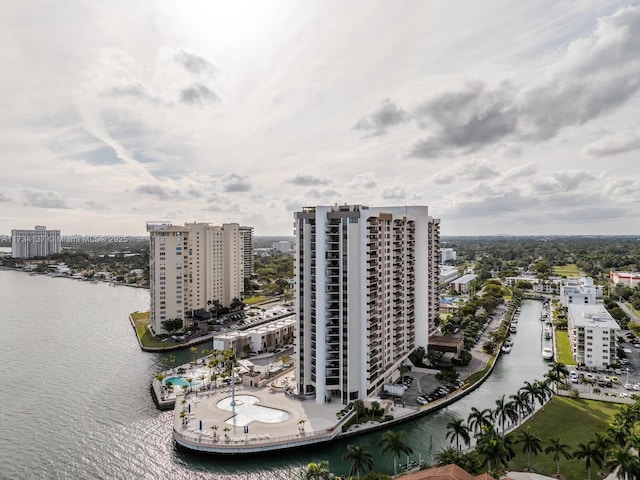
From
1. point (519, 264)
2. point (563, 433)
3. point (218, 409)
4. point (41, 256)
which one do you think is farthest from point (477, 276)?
point (41, 256)

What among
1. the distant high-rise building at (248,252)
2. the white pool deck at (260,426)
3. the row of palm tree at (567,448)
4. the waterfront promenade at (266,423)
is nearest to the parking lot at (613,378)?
the waterfront promenade at (266,423)

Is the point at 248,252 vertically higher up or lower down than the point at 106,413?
higher up

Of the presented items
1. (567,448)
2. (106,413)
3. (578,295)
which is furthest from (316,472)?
(578,295)

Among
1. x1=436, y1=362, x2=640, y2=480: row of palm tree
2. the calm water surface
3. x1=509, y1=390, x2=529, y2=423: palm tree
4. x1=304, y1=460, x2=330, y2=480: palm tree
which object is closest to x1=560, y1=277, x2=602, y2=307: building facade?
the calm water surface

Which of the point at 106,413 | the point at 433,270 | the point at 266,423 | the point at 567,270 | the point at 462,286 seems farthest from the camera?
the point at 567,270

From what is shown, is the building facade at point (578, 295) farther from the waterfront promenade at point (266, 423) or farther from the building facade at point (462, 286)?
the waterfront promenade at point (266, 423)

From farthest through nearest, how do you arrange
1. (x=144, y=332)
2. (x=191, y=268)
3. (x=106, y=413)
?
(x=191, y=268) < (x=144, y=332) < (x=106, y=413)

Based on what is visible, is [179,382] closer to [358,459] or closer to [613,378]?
[358,459]
